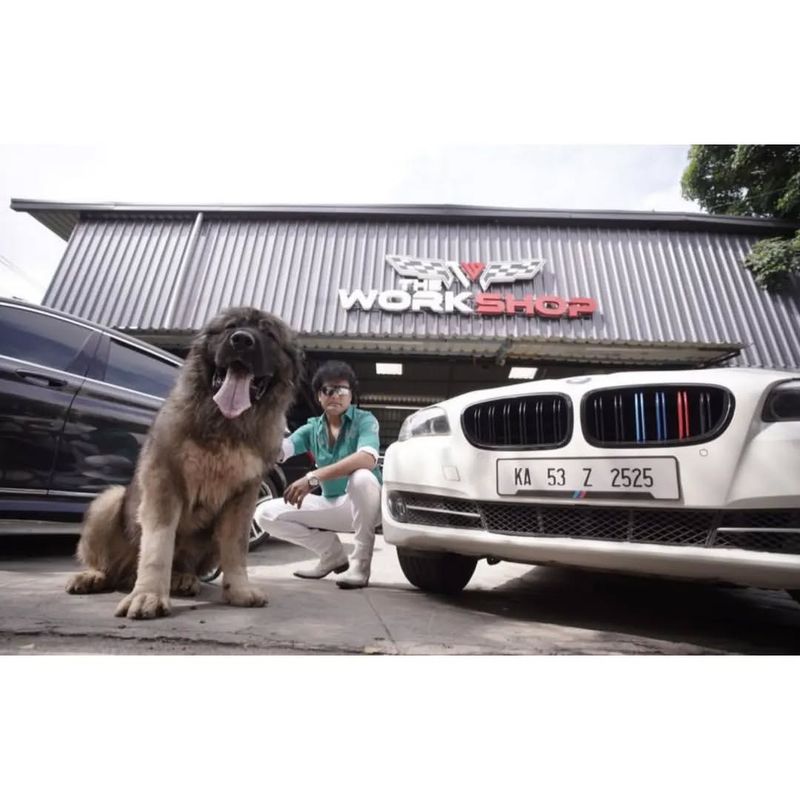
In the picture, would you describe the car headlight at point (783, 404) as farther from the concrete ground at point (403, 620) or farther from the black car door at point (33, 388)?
the black car door at point (33, 388)

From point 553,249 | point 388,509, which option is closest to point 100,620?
point 388,509

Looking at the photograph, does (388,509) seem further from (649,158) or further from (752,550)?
(649,158)

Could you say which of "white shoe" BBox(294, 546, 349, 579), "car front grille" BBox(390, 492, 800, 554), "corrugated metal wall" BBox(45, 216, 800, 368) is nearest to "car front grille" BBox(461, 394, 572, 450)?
"car front grille" BBox(390, 492, 800, 554)

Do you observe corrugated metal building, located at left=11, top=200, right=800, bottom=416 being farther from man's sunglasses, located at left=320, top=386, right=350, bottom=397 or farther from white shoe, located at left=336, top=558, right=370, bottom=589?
white shoe, located at left=336, top=558, right=370, bottom=589

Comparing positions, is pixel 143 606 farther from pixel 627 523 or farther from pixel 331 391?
pixel 627 523

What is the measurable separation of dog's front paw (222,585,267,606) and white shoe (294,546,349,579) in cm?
60

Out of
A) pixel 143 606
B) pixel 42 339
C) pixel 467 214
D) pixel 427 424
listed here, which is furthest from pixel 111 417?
pixel 467 214

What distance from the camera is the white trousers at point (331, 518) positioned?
2.16 meters

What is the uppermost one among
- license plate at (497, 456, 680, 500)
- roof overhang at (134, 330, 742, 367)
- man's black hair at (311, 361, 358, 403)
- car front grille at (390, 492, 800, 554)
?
roof overhang at (134, 330, 742, 367)

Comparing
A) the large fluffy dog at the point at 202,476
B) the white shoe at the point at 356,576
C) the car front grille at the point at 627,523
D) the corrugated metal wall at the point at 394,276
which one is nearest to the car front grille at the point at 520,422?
the car front grille at the point at 627,523

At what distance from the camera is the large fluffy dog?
1.53m

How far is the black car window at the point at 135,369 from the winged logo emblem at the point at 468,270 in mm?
1558
